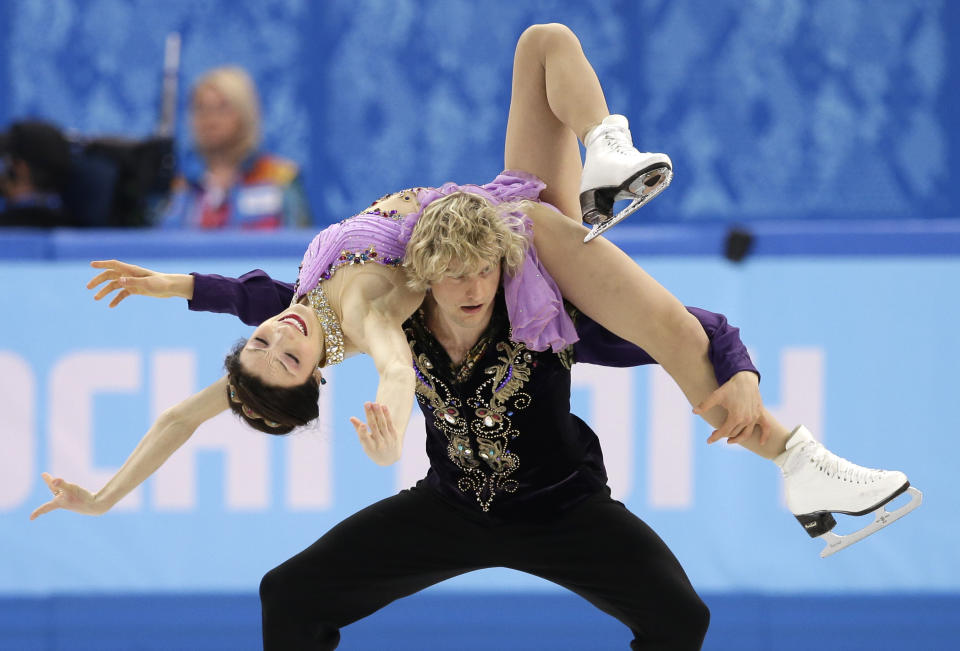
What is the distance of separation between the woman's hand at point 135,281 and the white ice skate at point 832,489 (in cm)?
176

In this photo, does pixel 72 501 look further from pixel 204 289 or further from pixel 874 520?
pixel 874 520

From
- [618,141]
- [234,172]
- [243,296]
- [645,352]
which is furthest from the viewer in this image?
[234,172]

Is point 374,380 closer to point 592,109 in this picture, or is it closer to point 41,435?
point 41,435

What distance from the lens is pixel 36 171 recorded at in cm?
517

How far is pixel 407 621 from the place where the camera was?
13.5 feet

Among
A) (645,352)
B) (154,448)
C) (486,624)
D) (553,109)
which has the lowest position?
(486,624)

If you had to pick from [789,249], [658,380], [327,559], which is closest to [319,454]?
[327,559]

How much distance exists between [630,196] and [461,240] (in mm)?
453

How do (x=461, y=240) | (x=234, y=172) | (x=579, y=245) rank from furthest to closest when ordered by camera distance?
(x=234, y=172) → (x=579, y=245) → (x=461, y=240)

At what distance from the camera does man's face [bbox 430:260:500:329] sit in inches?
111

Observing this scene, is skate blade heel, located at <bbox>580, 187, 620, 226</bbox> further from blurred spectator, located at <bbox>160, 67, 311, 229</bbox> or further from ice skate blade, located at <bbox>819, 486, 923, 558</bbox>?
blurred spectator, located at <bbox>160, 67, 311, 229</bbox>

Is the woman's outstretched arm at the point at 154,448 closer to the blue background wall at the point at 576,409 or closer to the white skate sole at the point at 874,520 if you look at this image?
the blue background wall at the point at 576,409

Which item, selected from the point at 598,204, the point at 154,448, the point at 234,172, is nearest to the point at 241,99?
the point at 234,172

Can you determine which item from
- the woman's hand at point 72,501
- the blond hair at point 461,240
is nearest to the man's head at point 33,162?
the woman's hand at point 72,501
